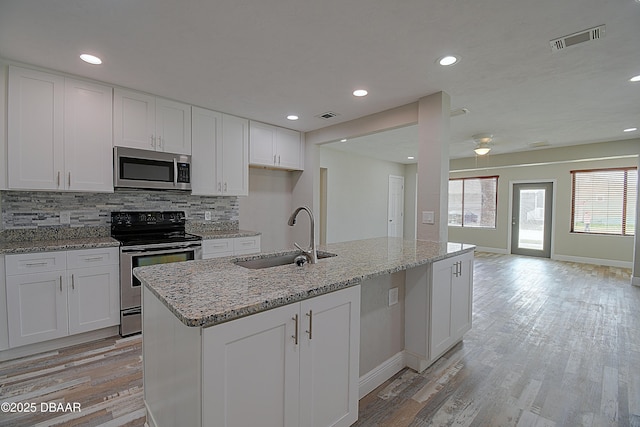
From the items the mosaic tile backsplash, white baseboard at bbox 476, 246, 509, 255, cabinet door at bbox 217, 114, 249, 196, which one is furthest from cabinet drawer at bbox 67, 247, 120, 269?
white baseboard at bbox 476, 246, 509, 255

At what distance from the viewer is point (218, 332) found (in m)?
1.02

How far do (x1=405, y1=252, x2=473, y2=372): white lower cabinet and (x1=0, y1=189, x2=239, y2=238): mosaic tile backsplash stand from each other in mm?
2841

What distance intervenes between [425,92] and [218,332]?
298 centimetres

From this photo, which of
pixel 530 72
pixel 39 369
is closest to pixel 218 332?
pixel 39 369

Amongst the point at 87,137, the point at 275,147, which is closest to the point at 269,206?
the point at 275,147

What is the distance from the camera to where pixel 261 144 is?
4.19m

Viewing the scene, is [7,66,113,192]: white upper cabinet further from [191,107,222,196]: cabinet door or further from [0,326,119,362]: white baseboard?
[0,326,119,362]: white baseboard

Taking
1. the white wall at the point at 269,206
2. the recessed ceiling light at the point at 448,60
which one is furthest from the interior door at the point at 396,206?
the recessed ceiling light at the point at 448,60

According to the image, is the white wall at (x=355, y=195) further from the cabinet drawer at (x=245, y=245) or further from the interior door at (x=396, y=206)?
the cabinet drawer at (x=245, y=245)

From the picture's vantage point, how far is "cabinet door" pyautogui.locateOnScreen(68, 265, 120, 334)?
2590 millimetres

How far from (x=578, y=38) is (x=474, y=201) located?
6641mm

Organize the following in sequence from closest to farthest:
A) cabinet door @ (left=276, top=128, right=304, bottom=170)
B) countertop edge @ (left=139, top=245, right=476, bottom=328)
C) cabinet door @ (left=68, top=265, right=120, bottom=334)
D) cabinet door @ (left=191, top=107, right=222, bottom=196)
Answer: countertop edge @ (left=139, top=245, right=476, bottom=328)
cabinet door @ (left=68, top=265, right=120, bottom=334)
cabinet door @ (left=191, top=107, right=222, bottom=196)
cabinet door @ (left=276, top=128, right=304, bottom=170)

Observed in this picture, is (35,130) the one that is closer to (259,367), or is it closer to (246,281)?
(246,281)

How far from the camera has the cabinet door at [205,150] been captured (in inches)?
139
